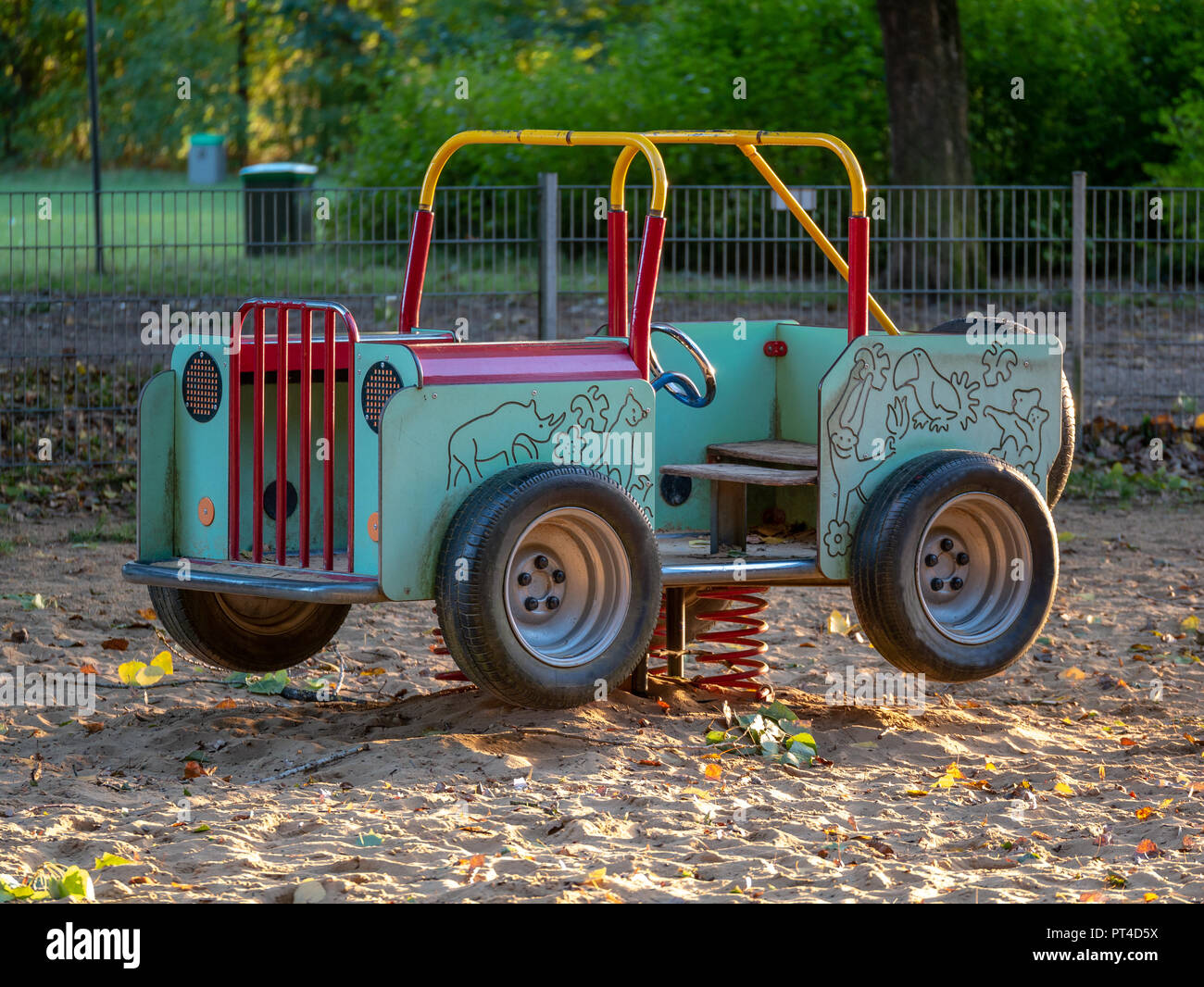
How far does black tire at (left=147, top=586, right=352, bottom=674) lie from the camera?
6.60 meters

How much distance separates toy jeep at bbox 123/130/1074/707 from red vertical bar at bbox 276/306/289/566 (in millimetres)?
11

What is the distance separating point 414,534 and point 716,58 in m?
15.5

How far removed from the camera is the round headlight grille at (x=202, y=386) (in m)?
6.39

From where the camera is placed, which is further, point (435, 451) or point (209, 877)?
point (435, 451)

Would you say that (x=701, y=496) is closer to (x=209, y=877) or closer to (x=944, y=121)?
(x=209, y=877)

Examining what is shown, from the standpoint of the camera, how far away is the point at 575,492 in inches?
229

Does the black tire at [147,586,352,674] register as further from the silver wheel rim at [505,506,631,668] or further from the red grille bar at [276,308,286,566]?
the silver wheel rim at [505,506,631,668]

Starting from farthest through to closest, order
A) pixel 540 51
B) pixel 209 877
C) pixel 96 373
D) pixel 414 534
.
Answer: pixel 540 51, pixel 96 373, pixel 414 534, pixel 209 877

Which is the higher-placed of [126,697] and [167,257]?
Result: [167,257]

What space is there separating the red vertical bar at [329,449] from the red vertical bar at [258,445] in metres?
0.23

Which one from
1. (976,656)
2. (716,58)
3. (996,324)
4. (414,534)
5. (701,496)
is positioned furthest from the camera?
(716,58)

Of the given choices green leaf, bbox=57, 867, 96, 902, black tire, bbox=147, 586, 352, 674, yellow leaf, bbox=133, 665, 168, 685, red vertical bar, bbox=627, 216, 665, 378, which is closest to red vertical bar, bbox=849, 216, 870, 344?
red vertical bar, bbox=627, 216, 665, 378

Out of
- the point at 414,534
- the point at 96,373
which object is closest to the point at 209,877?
the point at 414,534

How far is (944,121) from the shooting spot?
650 inches
